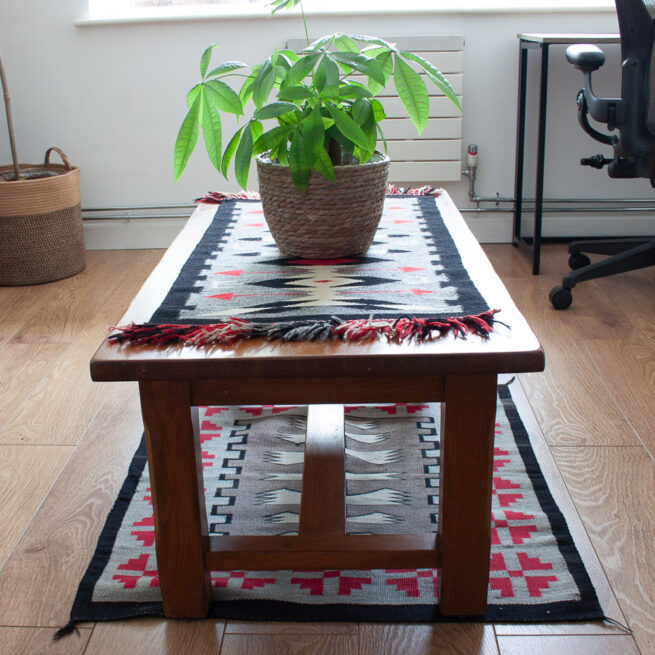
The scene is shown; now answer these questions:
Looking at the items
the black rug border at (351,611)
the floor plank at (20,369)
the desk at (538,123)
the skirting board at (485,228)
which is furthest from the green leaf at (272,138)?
the skirting board at (485,228)

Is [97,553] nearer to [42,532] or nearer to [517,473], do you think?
[42,532]

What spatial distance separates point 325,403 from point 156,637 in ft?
1.40

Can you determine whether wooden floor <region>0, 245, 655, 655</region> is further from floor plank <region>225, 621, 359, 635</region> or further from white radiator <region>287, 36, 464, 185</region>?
white radiator <region>287, 36, 464, 185</region>

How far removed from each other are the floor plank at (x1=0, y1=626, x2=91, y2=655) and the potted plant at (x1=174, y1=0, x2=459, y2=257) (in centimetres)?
66

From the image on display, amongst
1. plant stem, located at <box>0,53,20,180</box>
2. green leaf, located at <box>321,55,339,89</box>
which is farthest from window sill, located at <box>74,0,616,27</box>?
green leaf, located at <box>321,55,339,89</box>

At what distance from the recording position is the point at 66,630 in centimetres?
115

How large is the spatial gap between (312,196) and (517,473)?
2.17ft

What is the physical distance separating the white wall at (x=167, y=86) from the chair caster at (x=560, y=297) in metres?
0.74

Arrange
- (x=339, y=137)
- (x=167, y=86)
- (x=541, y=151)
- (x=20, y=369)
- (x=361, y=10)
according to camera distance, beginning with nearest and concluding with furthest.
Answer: (x=339, y=137) < (x=20, y=369) < (x=541, y=151) < (x=361, y=10) < (x=167, y=86)

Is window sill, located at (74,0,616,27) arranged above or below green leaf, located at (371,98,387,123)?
above

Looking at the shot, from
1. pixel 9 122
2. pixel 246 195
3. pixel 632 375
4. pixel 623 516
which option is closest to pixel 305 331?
pixel 623 516

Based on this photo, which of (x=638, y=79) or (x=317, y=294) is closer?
(x=317, y=294)

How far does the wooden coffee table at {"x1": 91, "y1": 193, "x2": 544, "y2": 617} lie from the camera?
38.9 inches

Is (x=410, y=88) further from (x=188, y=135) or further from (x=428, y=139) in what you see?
(x=428, y=139)
